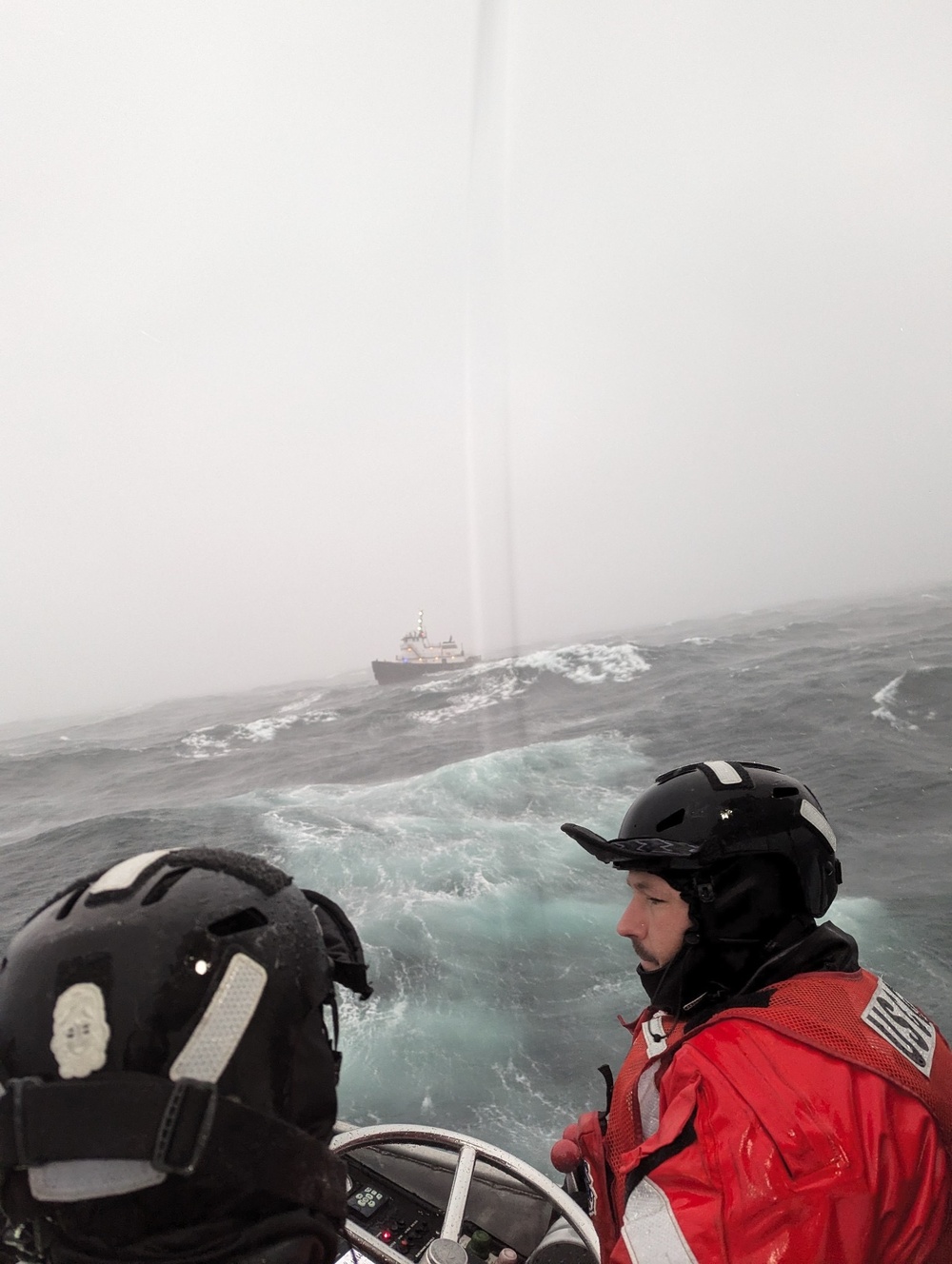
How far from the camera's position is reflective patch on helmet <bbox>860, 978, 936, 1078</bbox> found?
1637 millimetres

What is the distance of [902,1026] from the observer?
1733 millimetres

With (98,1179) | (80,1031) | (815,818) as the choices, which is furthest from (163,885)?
(815,818)

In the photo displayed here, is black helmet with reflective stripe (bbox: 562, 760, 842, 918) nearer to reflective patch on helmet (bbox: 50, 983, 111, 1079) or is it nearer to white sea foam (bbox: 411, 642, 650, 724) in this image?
reflective patch on helmet (bbox: 50, 983, 111, 1079)

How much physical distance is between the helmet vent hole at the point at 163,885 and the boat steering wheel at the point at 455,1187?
2293mm

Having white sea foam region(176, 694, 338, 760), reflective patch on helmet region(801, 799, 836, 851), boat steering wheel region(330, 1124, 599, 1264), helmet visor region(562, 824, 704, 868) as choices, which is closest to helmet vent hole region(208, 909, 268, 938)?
helmet visor region(562, 824, 704, 868)

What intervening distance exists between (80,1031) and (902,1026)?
6.67 ft

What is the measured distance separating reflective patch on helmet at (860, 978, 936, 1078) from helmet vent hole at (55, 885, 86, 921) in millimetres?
1961

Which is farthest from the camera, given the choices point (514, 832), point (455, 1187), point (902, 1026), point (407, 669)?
point (407, 669)

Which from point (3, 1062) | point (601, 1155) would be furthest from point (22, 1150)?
point (601, 1155)

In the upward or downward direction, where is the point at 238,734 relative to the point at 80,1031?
downward

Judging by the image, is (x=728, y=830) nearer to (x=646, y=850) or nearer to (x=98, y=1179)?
(x=646, y=850)

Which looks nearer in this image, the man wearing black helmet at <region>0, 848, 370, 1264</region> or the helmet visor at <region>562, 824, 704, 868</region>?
the man wearing black helmet at <region>0, 848, 370, 1264</region>

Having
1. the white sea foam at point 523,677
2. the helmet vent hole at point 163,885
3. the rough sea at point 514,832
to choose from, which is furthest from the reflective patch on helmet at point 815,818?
the white sea foam at point 523,677

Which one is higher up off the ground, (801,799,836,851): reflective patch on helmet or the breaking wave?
(801,799,836,851): reflective patch on helmet
